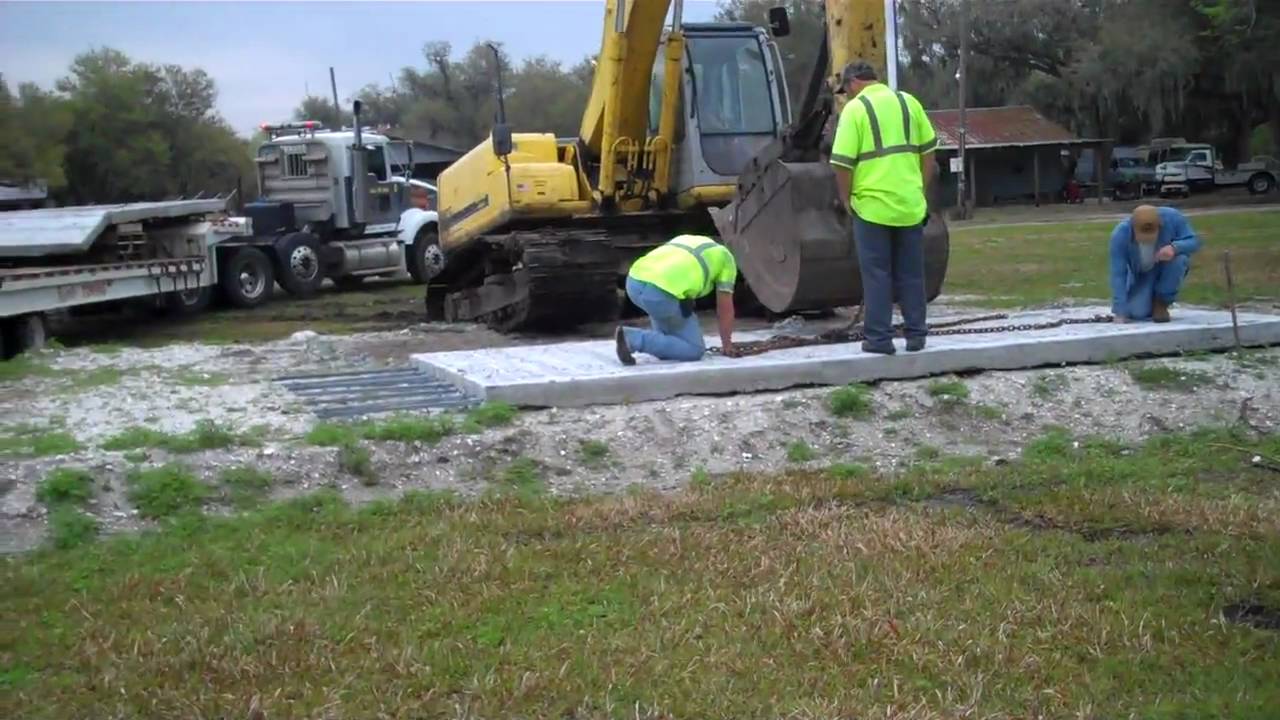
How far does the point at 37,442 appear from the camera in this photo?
7996mm

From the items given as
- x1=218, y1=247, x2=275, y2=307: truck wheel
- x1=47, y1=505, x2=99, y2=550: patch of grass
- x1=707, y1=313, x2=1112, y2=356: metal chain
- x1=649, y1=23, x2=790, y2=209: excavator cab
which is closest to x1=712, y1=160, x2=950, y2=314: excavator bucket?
x1=707, y1=313, x2=1112, y2=356: metal chain

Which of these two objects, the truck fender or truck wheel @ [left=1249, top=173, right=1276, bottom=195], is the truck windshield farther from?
truck wheel @ [left=1249, top=173, right=1276, bottom=195]

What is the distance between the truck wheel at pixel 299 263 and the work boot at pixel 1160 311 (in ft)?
48.1

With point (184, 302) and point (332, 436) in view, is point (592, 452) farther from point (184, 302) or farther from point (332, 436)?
point (184, 302)

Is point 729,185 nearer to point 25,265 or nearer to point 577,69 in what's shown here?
point 25,265

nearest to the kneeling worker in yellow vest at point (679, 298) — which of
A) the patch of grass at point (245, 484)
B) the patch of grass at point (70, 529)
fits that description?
the patch of grass at point (245, 484)

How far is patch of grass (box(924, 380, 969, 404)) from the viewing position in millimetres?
8789

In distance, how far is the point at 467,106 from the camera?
63.3 m

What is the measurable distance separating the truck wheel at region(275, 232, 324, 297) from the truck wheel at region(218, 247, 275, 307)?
36cm

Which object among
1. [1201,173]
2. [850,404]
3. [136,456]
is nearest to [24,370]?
[136,456]

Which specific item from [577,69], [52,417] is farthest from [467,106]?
[52,417]

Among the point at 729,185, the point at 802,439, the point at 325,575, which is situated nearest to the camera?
the point at 325,575

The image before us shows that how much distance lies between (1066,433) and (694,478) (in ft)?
7.41

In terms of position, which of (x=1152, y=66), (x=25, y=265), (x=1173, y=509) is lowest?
(x=1173, y=509)
